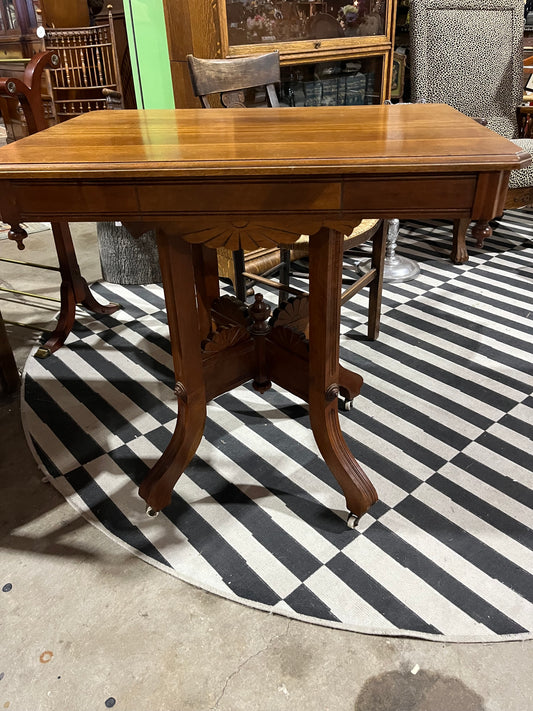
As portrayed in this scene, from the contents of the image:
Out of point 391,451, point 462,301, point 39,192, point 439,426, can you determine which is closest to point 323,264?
point 39,192

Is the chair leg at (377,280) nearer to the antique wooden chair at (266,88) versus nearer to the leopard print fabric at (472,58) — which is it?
the antique wooden chair at (266,88)

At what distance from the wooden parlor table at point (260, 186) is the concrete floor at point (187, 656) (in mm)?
260

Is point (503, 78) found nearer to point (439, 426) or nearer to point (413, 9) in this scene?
point (413, 9)

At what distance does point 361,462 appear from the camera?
1.60 metres

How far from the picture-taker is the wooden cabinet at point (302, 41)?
2182 mm

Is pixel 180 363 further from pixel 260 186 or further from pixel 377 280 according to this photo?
pixel 377 280

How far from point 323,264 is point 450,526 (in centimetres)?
74

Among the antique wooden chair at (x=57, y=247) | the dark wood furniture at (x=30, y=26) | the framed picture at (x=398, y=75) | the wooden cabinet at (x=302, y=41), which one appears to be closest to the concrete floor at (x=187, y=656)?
the antique wooden chair at (x=57, y=247)

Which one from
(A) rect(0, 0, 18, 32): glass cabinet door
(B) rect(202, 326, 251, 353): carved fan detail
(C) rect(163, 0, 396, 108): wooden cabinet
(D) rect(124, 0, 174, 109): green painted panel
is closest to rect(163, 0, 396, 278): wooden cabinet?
(C) rect(163, 0, 396, 108): wooden cabinet

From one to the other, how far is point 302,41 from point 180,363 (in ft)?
6.33

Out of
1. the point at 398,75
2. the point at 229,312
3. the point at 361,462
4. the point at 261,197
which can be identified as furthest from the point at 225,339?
the point at 398,75

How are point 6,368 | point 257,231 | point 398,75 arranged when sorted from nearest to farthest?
point 257,231
point 6,368
point 398,75

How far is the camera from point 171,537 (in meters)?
1.39

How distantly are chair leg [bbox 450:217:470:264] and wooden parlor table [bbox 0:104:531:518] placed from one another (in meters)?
1.51
